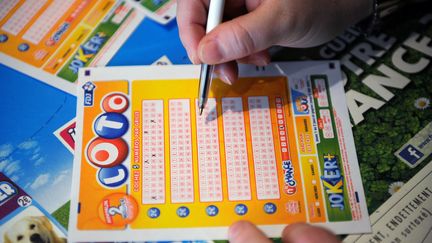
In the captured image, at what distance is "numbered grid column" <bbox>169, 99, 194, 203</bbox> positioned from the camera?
0.60m

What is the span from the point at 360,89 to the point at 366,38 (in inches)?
4.7

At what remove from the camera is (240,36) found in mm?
561

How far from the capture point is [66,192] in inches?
24.0

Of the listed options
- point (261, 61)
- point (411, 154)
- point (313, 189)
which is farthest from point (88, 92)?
point (411, 154)

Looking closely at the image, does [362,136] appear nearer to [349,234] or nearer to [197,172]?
[349,234]

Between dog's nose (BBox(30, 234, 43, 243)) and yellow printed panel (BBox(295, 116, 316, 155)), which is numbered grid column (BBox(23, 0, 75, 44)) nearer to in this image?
dog's nose (BBox(30, 234, 43, 243))

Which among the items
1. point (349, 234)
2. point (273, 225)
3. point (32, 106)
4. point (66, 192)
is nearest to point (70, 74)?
point (32, 106)

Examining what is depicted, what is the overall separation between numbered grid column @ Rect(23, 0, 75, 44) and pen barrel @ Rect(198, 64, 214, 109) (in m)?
0.34

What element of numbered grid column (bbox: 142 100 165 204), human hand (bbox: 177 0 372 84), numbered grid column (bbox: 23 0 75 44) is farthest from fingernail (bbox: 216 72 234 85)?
numbered grid column (bbox: 23 0 75 44)

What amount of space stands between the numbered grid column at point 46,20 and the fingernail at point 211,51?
1.15 ft

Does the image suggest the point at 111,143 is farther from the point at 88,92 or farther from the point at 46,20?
the point at 46,20

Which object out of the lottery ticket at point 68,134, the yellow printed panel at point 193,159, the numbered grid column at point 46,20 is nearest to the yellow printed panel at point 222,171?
the yellow printed panel at point 193,159

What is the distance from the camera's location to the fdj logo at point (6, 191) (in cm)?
61

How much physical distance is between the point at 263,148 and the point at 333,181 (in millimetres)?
121
